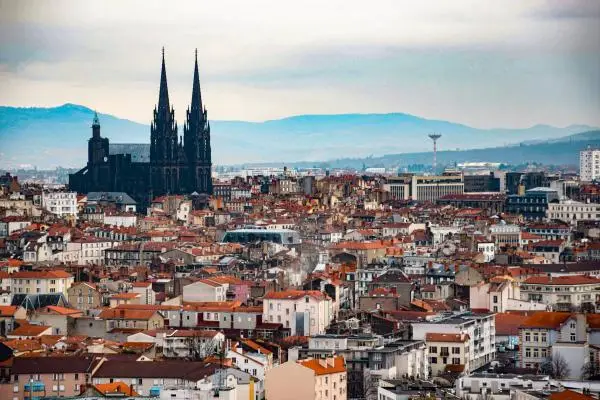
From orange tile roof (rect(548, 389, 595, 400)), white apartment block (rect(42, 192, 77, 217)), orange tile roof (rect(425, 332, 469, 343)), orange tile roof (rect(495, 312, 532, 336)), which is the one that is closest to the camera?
orange tile roof (rect(548, 389, 595, 400))

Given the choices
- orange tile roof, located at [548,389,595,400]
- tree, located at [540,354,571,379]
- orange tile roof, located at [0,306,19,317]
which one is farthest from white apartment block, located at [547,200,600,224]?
orange tile roof, located at [548,389,595,400]

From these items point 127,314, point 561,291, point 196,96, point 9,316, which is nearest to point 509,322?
point 561,291

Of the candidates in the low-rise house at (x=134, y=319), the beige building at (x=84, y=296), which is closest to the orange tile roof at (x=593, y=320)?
the low-rise house at (x=134, y=319)

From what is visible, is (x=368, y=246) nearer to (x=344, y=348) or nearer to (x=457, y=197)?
(x=344, y=348)

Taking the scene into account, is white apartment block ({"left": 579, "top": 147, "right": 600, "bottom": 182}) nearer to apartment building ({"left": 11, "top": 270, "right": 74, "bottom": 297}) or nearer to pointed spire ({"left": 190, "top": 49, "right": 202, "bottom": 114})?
pointed spire ({"left": 190, "top": 49, "right": 202, "bottom": 114})

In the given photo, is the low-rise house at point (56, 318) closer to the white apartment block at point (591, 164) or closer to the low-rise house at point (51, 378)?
the low-rise house at point (51, 378)

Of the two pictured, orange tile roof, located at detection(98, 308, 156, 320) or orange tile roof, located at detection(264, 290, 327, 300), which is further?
orange tile roof, located at detection(264, 290, 327, 300)
